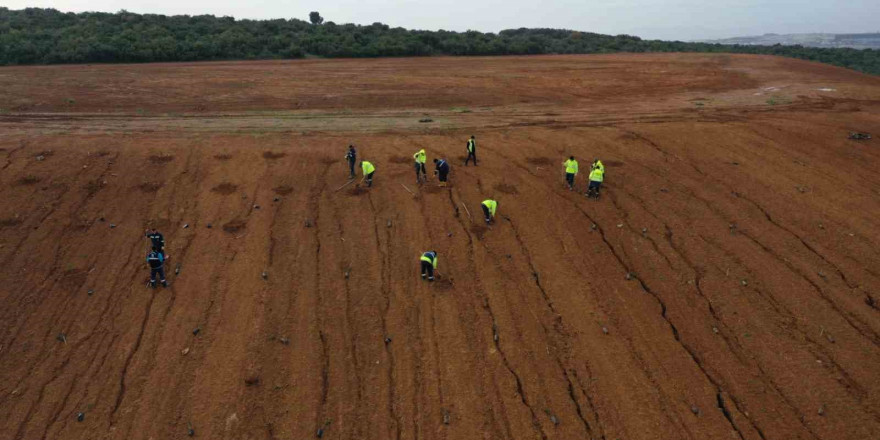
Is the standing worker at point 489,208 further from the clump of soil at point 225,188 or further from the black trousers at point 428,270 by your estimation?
the clump of soil at point 225,188

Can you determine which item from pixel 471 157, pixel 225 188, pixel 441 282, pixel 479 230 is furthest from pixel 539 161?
pixel 225 188

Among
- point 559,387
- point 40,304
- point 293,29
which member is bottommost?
point 559,387

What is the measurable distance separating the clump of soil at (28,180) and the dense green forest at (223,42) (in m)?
30.7

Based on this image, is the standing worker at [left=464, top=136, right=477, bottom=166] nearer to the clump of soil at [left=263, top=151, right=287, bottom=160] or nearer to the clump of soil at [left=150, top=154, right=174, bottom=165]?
the clump of soil at [left=263, top=151, right=287, bottom=160]

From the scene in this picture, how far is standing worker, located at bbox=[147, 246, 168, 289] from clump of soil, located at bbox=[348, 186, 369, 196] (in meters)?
6.24

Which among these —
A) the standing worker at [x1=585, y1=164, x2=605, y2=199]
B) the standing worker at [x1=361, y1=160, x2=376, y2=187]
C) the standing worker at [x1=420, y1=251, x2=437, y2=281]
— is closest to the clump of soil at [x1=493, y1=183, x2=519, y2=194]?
the standing worker at [x1=585, y1=164, x2=605, y2=199]

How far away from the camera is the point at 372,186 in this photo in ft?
57.9

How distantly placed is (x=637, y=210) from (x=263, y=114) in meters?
19.6

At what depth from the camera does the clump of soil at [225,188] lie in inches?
674

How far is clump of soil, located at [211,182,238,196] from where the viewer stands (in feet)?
56.2

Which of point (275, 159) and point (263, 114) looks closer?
point (275, 159)

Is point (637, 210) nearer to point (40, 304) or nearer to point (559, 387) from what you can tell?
point (559, 387)

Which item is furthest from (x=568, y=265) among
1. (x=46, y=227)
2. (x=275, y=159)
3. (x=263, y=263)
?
(x=46, y=227)

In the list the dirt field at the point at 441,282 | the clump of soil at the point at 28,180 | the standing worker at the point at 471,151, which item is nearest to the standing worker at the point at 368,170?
the dirt field at the point at 441,282
